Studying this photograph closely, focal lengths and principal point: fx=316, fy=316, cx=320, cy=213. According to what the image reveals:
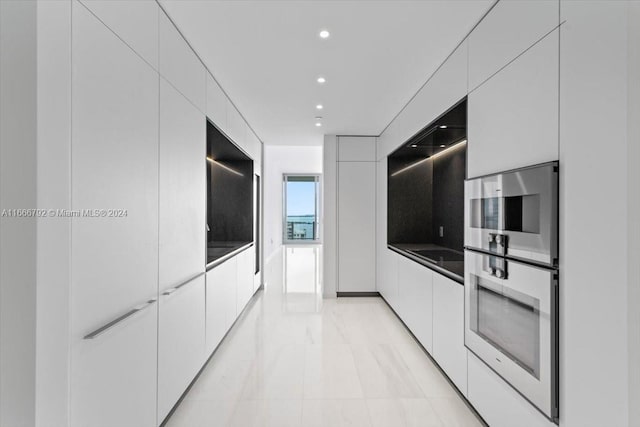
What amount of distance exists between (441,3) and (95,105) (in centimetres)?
201

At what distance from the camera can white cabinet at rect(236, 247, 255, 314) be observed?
418 cm

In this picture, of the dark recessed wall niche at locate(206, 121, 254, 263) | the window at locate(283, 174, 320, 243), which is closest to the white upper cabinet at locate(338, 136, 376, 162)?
the dark recessed wall niche at locate(206, 121, 254, 263)

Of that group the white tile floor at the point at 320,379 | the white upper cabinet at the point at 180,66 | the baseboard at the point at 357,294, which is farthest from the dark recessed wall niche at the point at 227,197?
the baseboard at the point at 357,294

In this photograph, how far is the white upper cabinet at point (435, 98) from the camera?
7.78 ft

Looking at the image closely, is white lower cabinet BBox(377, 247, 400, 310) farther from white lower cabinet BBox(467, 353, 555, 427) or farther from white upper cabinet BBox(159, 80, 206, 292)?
white upper cabinet BBox(159, 80, 206, 292)

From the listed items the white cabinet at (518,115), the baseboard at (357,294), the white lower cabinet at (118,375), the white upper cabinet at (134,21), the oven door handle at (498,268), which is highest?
the white upper cabinet at (134,21)

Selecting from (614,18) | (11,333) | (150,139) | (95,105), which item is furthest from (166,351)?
(614,18)

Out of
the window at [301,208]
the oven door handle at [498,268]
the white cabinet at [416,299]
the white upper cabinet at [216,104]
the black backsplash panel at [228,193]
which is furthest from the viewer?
the window at [301,208]

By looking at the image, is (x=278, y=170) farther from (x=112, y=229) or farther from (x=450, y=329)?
(x=112, y=229)

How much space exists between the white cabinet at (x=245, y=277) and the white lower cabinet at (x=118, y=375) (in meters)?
Answer: 2.25

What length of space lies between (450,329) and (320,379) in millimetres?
1157

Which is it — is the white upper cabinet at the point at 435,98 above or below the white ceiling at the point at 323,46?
below

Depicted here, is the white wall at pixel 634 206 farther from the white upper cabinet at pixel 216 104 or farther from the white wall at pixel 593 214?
the white upper cabinet at pixel 216 104

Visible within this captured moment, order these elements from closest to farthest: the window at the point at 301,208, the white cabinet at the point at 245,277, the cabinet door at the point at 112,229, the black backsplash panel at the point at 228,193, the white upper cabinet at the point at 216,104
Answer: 1. the cabinet door at the point at 112,229
2. the white upper cabinet at the point at 216,104
3. the black backsplash panel at the point at 228,193
4. the white cabinet at the point at 245,277
5. the window at the point at 301,208
